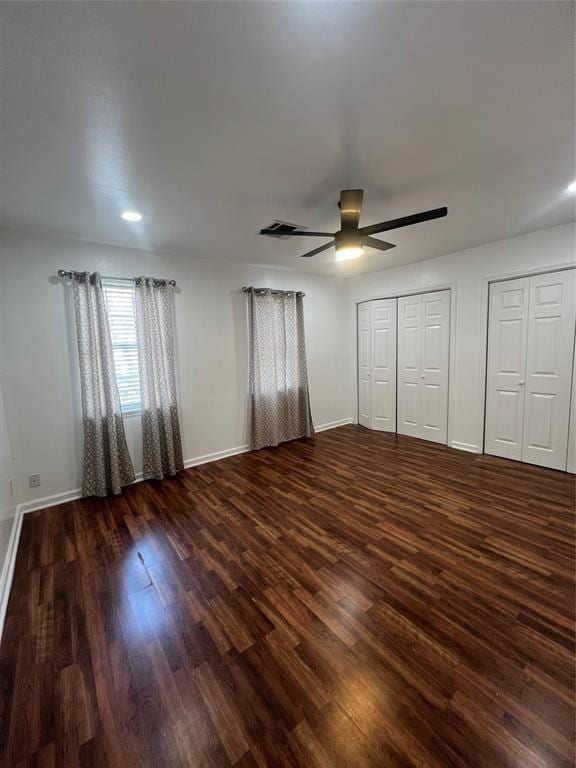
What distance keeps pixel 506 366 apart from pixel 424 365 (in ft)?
3.31

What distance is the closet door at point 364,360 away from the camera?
5.21 m

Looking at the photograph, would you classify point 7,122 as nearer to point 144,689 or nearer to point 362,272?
point 144,689

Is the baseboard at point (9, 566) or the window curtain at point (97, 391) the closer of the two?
the baseboard at point (9, 566)

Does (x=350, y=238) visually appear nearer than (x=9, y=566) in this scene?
No

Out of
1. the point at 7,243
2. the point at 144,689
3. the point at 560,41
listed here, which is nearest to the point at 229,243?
the point at 7,243

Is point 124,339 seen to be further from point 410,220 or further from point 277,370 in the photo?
point 410,220

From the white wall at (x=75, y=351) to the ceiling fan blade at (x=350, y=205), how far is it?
7.18ft

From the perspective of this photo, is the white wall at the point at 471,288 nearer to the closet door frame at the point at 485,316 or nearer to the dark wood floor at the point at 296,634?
the closet door frame at the point at 485,316

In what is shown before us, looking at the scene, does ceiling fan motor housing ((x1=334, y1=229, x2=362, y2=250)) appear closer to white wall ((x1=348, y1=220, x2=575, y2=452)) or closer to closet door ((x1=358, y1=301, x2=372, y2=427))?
white wall ((x1=348, y1=220, x2=575, y2=452))

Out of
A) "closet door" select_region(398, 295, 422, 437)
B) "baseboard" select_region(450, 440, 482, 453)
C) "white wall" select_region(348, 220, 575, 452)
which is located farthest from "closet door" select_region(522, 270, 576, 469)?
"closet door" select_region(398, 295, 422, 437)

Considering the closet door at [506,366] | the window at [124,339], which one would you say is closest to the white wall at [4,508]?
the window at [124,339]

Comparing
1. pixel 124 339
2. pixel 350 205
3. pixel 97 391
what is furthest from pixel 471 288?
pixel 97 391

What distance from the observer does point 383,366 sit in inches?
199

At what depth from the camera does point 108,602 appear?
186 cm
